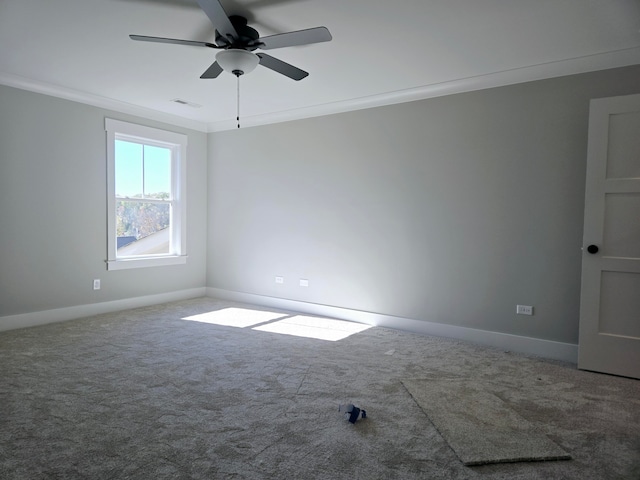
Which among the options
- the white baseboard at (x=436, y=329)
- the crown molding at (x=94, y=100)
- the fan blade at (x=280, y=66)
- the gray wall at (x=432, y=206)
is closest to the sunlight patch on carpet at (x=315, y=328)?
the white baseboard at (x=436, y=329)

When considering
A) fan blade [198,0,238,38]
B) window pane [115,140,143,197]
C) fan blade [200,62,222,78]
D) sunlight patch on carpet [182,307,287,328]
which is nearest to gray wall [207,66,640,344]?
sunlight patch on carpet [182,307,287,328]

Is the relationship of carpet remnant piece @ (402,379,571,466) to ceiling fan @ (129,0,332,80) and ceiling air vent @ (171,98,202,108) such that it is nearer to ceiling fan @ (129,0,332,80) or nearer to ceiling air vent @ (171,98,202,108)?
ceiling fan @ (129,0,332,80)

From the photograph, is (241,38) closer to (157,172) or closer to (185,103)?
(185,103)

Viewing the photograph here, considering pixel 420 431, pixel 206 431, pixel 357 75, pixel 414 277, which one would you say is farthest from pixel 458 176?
pixel 206 431

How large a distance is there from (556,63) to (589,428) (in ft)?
9.79

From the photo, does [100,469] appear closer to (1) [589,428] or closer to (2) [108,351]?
(2) [108,351]

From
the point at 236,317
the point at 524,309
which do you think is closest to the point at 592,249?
the point at 524,309

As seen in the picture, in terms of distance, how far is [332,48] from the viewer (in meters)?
3.25

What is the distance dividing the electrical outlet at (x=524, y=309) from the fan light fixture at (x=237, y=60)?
10.6ft

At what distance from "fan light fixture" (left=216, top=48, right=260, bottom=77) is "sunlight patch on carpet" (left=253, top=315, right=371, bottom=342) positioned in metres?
2.64

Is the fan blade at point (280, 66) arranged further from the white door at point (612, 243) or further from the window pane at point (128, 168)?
the window pane at point (128, 168)

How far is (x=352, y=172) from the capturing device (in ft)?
15.6

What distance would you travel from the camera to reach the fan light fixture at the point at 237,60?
281cm

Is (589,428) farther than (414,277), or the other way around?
(414,277)
